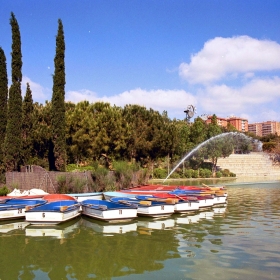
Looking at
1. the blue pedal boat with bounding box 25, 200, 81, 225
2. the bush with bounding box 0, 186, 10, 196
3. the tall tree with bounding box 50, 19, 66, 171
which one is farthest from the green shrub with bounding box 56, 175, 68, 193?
the blue pedal boat with bounding box 25, 200, 81, 225

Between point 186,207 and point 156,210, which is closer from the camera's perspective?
point 156,210

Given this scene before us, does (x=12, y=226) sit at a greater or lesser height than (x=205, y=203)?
lesser

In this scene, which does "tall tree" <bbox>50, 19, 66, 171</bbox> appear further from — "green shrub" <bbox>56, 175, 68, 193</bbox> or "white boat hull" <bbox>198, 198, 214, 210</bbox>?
"white boat hull" <bbox>198, 198, 214, 210</bbox>

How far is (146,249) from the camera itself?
34.9 feet

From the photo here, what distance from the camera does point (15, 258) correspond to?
9.84 metres

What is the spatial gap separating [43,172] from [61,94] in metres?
7.25

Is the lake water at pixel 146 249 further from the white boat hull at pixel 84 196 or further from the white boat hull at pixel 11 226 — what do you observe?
the white boat hull at pixel 84 196

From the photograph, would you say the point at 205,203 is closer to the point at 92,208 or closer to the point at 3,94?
the point at 92,208

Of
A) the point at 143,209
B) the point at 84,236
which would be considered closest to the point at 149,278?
the point at 84,236

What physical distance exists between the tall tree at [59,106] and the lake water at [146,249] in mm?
11052

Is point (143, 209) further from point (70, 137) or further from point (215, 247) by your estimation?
point (70, 137)

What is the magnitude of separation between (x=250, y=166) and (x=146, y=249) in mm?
64976

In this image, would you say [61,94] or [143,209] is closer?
[143,209]

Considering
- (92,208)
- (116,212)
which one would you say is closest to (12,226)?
(92,208)
